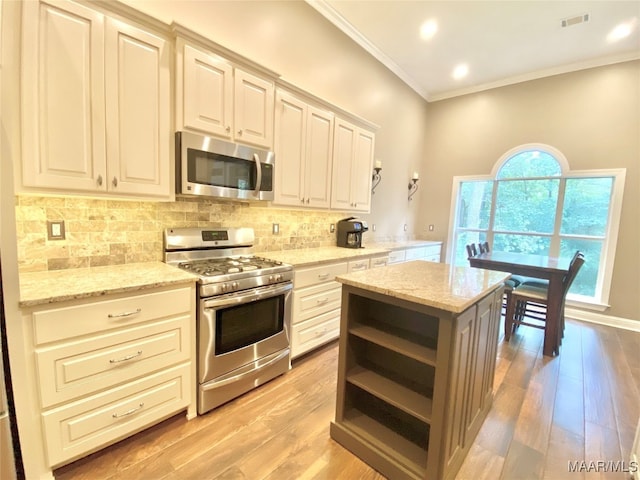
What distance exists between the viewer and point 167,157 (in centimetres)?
186

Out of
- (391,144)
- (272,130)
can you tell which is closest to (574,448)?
(272,130)

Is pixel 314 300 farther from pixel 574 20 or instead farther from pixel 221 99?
pixel 574 20

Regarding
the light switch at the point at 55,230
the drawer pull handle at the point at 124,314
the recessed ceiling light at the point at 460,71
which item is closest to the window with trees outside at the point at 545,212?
the recessed ceiling light at the point at 460,71

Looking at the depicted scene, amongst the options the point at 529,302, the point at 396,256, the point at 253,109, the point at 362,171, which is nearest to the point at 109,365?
the point at 253,109

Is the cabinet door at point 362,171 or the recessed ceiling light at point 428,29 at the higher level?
the recessed ceiling light at point 428,29

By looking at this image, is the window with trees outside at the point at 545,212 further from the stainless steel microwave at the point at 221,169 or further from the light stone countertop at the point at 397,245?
the stainless steel microwave at the point at 221,169

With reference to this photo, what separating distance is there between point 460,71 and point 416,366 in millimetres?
4614

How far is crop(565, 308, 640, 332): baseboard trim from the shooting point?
3.67 metres

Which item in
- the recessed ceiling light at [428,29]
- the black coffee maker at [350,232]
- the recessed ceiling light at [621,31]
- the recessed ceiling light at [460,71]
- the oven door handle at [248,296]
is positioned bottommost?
the oven door handle at [248,296]

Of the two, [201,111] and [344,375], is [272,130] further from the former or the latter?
[344,375]

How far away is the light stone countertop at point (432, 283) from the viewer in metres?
1.29

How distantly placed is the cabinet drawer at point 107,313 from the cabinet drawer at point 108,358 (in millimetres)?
49

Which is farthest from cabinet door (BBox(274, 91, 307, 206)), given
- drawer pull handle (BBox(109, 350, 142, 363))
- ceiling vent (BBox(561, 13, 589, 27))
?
ceiling vent (BBox(561, 13, 589, 27))

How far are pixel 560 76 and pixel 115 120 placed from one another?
552 centimetres
